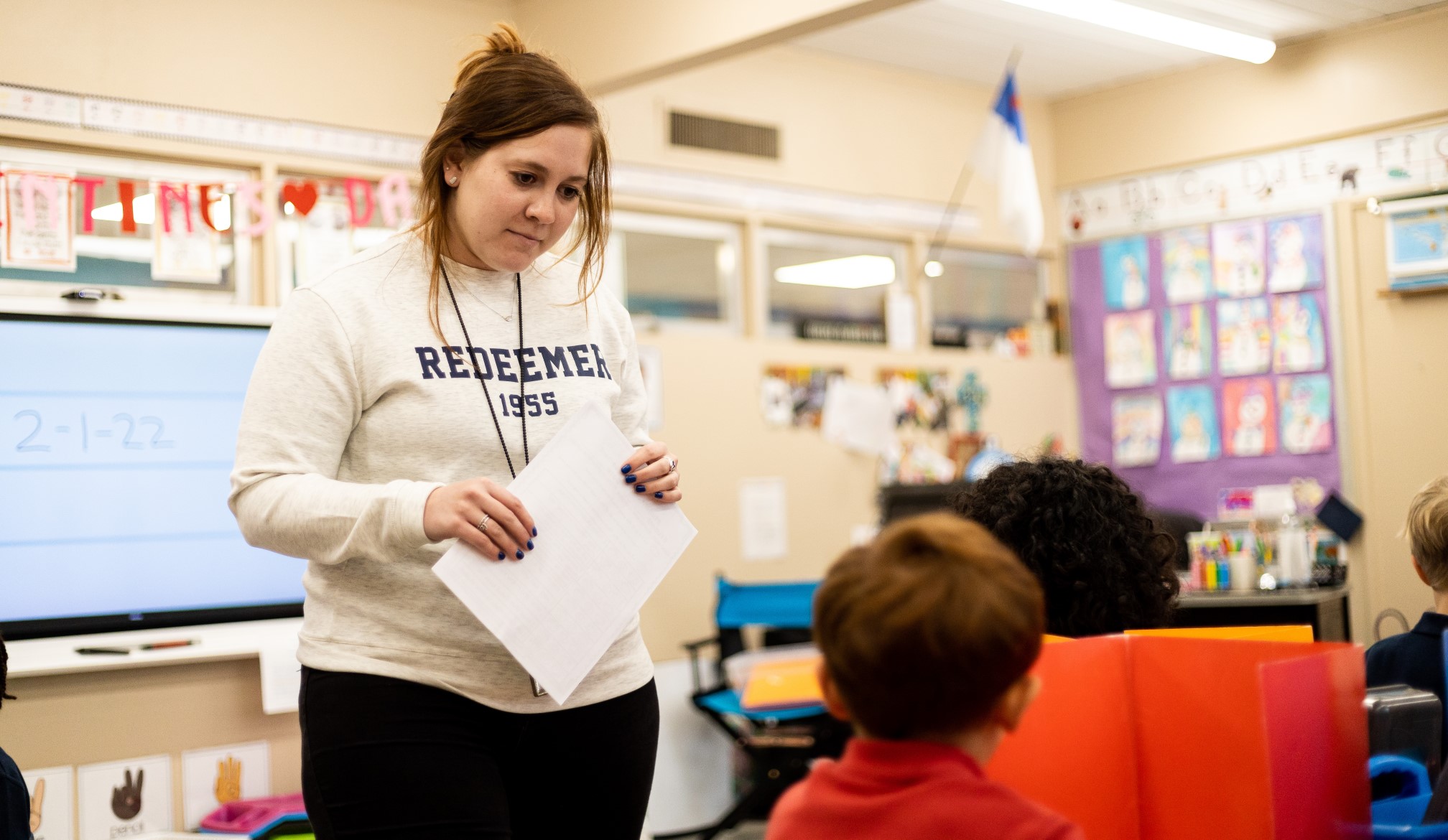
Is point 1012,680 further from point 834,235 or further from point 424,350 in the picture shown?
point 834,235

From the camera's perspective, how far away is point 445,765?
1.26 meters

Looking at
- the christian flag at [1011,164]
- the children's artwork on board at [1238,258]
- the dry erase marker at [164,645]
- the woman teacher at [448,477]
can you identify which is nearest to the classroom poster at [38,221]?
the dry erase marker at [164,645]

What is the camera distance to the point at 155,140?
3.34m

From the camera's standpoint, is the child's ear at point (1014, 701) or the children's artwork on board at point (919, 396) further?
the children's artwork on board at point (919, 396)

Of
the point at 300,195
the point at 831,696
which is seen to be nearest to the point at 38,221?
the point at 300,195

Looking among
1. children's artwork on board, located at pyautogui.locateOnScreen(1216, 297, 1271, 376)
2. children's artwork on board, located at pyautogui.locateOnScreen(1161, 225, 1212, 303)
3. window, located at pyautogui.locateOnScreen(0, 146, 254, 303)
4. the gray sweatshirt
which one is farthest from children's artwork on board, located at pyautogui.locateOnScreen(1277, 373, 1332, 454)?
the gray sweatshirt

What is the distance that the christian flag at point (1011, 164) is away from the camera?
4.74 m

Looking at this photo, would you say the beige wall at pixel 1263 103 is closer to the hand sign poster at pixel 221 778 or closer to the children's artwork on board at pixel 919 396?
the children's artwork on board at pixel 919 396

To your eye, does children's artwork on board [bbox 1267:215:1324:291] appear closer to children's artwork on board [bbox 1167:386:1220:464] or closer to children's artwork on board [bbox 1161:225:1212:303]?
children's artwork on board [bbox 1161:225:1212:303]

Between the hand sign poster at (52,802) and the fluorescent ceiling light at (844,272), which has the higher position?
the fluorescent ceiling light at (844,272)

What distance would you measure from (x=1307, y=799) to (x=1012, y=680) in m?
0.29

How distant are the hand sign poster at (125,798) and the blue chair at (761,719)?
5.78 ft

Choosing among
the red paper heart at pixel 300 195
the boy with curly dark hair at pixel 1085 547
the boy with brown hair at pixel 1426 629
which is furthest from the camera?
the red paper heart at pixel 300 195

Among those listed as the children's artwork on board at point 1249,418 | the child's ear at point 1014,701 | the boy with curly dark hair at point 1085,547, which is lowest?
the child's ear at point 1014,701
